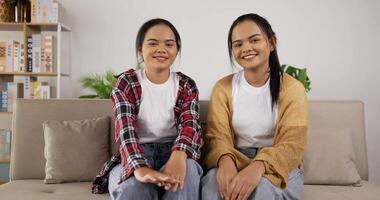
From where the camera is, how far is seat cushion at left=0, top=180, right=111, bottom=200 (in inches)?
67.7

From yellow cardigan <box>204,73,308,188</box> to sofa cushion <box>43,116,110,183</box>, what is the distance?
21.6 inches

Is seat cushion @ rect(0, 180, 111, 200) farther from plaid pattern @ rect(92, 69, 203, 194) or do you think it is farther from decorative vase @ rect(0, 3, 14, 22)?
decorative vase @ rect(0, 3, 14, 22)

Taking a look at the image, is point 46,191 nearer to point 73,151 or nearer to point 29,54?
point 73,151

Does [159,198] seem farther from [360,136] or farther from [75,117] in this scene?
[360,136]

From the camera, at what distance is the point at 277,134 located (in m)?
1.68

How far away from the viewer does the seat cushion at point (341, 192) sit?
5.78ft

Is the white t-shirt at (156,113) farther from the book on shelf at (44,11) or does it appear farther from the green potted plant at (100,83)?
the book on shelf at (44,11)

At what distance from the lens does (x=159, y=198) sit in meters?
1.52

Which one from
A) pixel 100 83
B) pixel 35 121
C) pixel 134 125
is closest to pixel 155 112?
pixel 134 125

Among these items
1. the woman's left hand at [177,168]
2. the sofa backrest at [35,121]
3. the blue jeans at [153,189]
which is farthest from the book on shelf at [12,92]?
the woman's left hand at [177,168]

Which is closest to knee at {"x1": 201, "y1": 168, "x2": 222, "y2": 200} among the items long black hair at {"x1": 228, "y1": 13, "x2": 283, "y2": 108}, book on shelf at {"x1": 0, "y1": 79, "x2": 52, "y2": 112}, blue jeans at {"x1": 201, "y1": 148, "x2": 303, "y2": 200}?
blue jeans at {"x1": 201, "y1": 148, "x2": 303, "y2": 200}

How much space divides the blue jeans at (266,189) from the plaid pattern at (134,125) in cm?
14

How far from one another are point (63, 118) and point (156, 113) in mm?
636

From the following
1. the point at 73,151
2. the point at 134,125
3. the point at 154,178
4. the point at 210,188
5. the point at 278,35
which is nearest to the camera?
the point at 154,178
